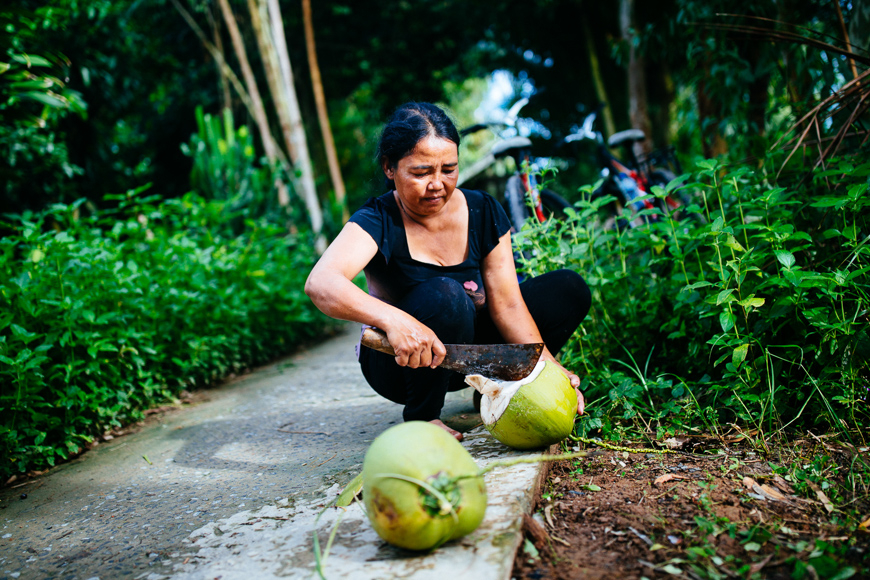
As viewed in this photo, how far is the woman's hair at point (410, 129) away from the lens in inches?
72.9

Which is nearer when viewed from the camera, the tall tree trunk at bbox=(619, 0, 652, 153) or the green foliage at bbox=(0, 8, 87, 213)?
the green foliage at bbox=(0, 8, 87, 213)

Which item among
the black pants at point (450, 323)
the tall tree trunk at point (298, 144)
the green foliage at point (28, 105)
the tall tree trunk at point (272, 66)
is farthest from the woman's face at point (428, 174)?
the tall tree trunk at point (272, 66)

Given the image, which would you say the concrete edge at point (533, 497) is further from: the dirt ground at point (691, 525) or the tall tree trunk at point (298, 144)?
the tall tree trunk at point (298, 144)

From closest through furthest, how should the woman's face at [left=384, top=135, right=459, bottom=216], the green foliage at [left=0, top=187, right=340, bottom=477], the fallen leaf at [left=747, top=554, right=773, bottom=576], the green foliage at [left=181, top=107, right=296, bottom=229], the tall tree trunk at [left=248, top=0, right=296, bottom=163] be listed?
Result: the fallen leaf at [left=747, top=554, right=773, bottom=576] < the woman's face at [left=384, top=135, right=459, bottom=216] < the green foliage at [left=0, top=187, right=340, bottom=477] < the green foliage at [left=181, top=107, right=296, bottom=229] < the tall tree trunk at [left=248, top=0, right=296, bottom=163]

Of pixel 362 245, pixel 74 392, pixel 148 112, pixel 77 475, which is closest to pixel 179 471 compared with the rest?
pixel 77 475

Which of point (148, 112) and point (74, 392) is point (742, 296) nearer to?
point (74, 392)

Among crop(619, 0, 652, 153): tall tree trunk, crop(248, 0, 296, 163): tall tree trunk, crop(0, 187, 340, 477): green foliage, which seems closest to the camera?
crop(0, 187, 340, 477): green foliage

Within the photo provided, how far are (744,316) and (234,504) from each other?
5.88ft

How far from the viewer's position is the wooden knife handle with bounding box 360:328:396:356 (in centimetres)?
164

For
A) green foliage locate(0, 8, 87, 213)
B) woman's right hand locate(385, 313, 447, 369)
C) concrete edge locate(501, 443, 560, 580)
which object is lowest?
concrete edge locate(501, 443, 560, 580)

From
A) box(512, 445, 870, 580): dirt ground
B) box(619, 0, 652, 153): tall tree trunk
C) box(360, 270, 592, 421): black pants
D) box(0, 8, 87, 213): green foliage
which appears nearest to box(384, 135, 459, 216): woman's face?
box(360, 270, 592, 421): black pants

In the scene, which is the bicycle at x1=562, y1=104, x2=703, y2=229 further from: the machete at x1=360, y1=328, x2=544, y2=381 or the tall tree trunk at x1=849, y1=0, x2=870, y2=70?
the machete at x1=360, y1=328, x2=544, y2=381

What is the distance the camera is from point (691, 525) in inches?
54.2

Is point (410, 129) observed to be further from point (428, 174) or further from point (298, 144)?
point (298, 144)
